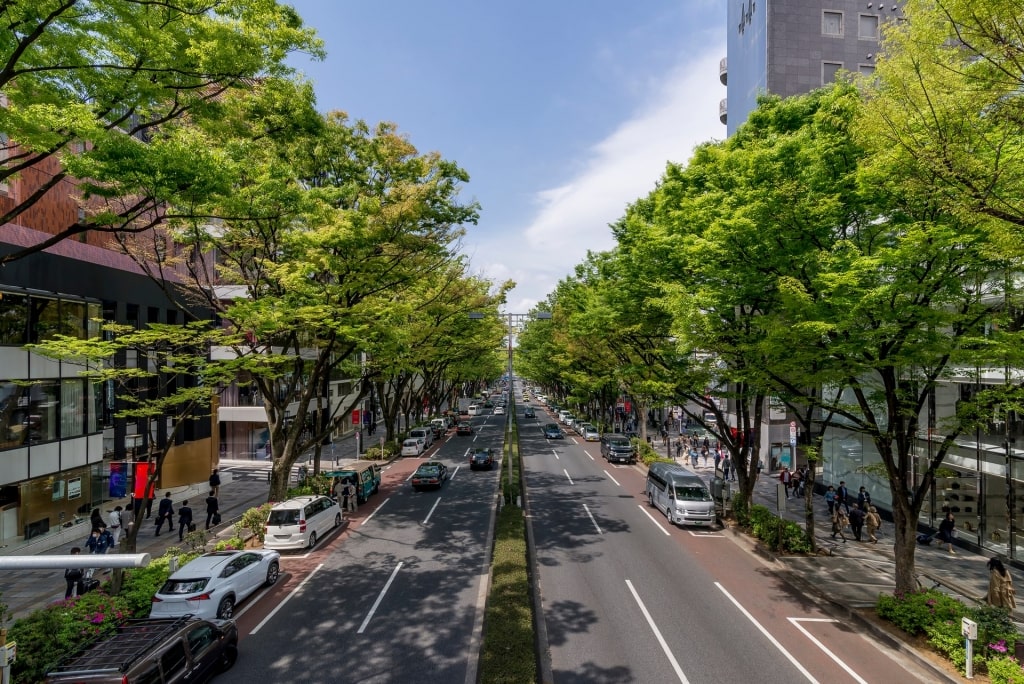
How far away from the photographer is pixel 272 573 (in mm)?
15766

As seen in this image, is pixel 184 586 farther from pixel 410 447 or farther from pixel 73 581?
pixel 410 447

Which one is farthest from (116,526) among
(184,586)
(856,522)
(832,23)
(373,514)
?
(832,23)

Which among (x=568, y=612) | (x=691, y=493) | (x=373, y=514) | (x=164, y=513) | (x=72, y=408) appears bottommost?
(x=373, y=514)

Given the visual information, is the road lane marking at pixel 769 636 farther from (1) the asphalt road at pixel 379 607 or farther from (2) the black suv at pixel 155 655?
(2) the black suv at pixel 155 655

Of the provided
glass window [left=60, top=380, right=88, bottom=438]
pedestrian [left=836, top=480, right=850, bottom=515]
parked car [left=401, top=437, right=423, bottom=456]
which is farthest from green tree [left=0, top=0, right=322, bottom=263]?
parked car [left=401, top=437, right=423, bottom=456]

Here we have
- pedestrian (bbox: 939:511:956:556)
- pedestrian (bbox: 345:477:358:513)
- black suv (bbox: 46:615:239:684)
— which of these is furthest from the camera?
pedestrian (bbox: 345:477:358:513)

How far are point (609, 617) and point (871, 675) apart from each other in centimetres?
535

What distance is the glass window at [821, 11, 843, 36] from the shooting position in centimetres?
3809

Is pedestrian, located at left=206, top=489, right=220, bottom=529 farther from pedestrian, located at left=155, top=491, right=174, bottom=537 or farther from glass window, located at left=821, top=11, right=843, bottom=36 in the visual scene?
glass window, located at left=821, top=11, right=843, bottom=36

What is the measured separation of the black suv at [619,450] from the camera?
37.3m

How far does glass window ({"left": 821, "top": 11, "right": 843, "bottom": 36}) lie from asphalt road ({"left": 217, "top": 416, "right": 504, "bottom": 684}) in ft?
133

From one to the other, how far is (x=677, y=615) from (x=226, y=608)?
11.2 metres

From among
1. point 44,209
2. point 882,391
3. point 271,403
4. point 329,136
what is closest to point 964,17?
point 882,391

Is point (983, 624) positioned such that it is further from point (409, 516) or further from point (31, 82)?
point (31, 82)
